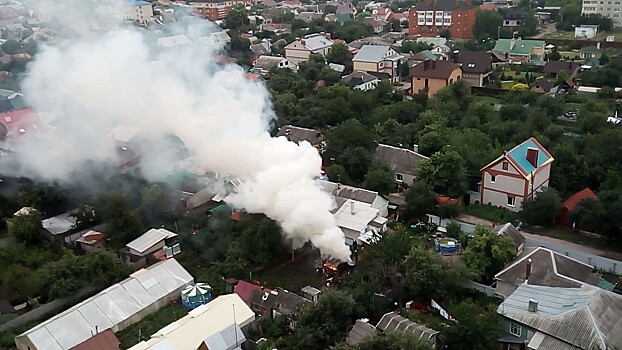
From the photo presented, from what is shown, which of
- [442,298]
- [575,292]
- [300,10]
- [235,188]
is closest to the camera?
[575,292]

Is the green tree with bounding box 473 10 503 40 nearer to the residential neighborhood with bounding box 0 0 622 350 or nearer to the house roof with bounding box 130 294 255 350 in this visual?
the residential neighborhood with bounding box 0 0 622 350

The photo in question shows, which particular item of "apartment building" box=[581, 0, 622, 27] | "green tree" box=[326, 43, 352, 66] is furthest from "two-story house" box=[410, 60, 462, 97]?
"apartment building" box=[581, 0, 622, 27]

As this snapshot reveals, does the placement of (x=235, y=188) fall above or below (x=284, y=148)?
below

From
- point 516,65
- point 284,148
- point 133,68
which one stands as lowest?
point 516,65

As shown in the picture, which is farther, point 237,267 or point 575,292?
point 237,267

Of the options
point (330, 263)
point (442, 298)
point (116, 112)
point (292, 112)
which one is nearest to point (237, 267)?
point (330, 263)

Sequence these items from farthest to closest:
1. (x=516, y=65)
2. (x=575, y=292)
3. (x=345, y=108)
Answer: (x=516, y=65) < (x=345, y=108) < (x=575, y=292)

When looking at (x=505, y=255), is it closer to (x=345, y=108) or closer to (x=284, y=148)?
(x=284, y=148)
